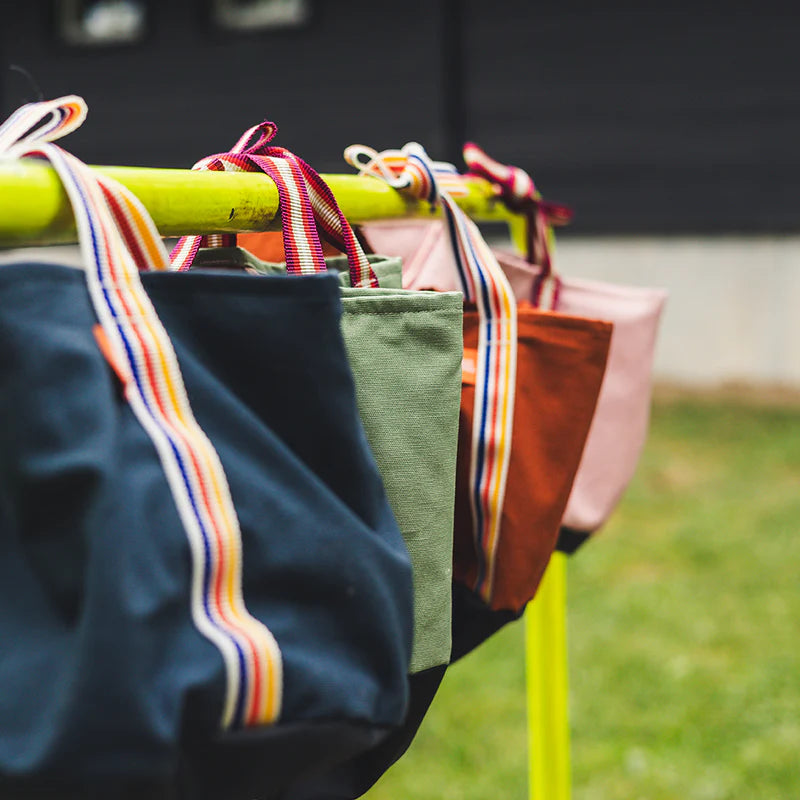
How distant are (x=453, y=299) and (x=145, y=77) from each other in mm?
7324

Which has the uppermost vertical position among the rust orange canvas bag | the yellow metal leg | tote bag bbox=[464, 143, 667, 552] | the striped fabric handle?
the striped fabric handle

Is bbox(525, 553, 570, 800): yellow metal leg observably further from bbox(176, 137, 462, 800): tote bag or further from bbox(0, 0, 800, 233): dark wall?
bbox(0, 0, 800, 233): dark wall

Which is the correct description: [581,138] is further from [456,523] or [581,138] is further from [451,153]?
[456,523]

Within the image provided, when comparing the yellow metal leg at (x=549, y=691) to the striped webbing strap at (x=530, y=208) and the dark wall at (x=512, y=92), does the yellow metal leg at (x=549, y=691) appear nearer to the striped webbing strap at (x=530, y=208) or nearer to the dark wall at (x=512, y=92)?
the striped webbing strap at (x=530, y=208)

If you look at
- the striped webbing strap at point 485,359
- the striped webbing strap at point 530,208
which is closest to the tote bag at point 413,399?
the striped webbing strap at point 485,359

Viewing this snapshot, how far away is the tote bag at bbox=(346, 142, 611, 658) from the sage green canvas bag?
11cm

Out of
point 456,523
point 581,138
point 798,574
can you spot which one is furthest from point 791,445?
point 456,523

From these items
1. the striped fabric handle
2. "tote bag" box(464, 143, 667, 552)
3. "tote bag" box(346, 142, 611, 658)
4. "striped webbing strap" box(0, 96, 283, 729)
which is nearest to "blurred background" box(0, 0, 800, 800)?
"tote bag" box(464, 143, 667, 552)

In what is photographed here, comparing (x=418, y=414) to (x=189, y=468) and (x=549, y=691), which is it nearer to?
(x=189, y=468)

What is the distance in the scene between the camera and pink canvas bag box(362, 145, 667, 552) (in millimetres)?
1198

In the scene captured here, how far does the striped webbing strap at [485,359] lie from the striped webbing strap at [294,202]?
124 millimetres

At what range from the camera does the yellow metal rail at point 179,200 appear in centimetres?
55

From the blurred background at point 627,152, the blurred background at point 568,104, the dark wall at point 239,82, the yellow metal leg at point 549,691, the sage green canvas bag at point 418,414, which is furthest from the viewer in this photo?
the dark wall at point 239,82

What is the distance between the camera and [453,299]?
2.39ft
